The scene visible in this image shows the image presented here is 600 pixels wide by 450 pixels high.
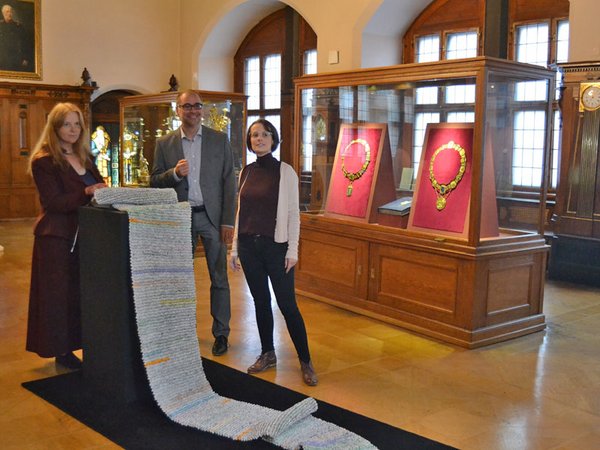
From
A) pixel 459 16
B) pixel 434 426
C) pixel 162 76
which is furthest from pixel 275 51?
pixel 434 426

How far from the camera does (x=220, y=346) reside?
4781mm

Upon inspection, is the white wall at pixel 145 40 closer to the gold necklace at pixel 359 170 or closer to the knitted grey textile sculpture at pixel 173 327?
the gold necklace at pixel 359 170

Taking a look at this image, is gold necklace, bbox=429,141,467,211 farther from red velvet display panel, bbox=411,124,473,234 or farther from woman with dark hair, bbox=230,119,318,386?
woman with dark hair, bbox=230,119,318,386

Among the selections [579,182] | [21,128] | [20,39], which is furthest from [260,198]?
[20,39]

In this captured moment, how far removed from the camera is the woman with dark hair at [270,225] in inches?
160

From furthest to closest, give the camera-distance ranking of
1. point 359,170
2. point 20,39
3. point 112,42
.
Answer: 1. point 112,42
2. point 20,39
3. point 359,170

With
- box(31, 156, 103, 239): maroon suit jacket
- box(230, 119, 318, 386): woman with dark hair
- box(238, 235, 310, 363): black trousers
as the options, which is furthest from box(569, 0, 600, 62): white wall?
box(31, 156, 103, 239): maroon suit jacket

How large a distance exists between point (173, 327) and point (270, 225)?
2.64 ft

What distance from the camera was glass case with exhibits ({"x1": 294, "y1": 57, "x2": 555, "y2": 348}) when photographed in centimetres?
510

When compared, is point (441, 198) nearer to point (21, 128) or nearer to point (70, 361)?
point (70, 361)

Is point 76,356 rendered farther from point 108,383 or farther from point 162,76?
point 162,76

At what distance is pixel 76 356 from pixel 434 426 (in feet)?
7.83

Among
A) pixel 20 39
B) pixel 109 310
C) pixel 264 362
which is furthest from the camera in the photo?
pixel 20 39

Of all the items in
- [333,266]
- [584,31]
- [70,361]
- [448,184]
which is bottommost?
[70,361]
